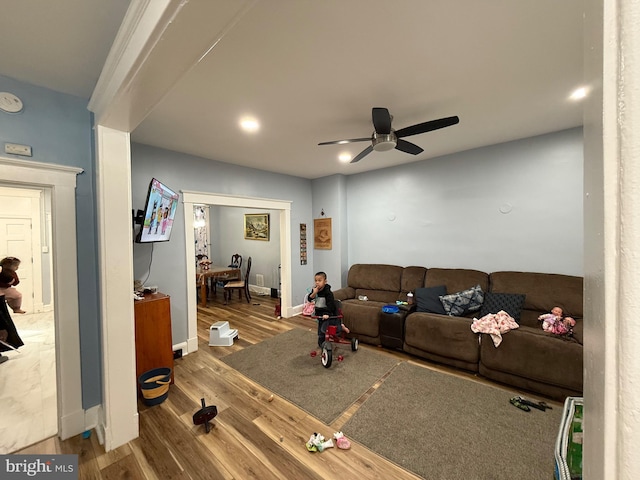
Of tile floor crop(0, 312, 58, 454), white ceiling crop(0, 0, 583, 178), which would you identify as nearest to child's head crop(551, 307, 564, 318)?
white ceiling crop(0, 0, 583, 178)

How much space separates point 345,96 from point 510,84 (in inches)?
49.6

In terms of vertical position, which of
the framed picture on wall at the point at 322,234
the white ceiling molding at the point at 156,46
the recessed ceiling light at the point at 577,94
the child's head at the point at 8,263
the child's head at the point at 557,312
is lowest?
the child's head at the point at 557,312

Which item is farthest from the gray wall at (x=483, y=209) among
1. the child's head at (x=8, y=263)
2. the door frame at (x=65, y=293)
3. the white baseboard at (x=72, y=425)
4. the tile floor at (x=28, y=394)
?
the child's head at (x=8, y=263)

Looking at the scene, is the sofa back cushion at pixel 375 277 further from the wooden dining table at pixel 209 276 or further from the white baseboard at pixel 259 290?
the wooden dining table at pixel 209 276

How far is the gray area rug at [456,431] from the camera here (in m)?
1.65

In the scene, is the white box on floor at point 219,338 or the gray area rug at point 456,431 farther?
the white box on floor at point 219,338

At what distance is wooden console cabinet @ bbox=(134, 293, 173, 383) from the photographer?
2.43 metres

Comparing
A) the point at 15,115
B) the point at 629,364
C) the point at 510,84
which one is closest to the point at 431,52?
the point at 510,84

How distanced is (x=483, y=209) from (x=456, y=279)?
1008mm

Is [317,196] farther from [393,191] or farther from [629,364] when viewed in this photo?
[629,364]

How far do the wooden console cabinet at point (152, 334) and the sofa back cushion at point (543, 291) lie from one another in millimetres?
3795

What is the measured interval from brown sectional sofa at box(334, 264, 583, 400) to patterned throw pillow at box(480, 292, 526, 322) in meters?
0.12

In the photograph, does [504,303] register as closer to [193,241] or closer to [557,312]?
[557,312]

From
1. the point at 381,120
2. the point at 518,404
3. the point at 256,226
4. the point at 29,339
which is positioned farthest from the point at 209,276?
the point at 518,404
